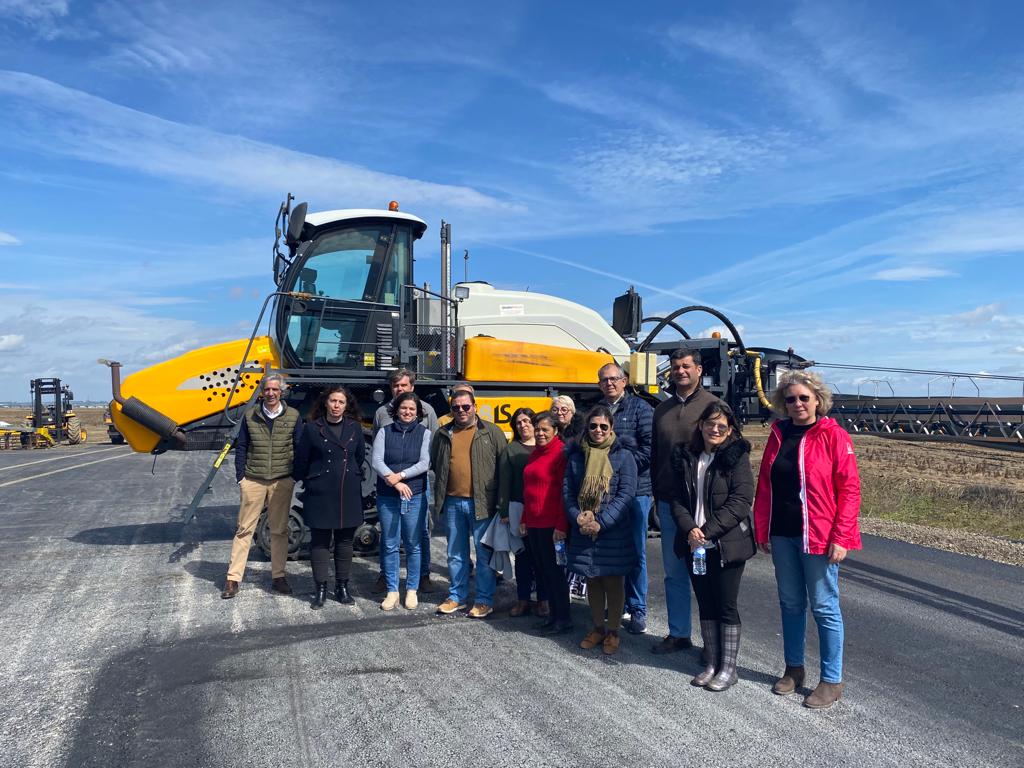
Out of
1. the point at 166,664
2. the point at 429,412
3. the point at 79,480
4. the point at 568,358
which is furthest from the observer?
the point at 79,480

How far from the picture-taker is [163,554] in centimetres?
768

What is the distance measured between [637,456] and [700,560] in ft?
3.12

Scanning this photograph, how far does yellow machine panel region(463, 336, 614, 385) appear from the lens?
25.6 ft

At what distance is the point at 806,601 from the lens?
13.2 ft

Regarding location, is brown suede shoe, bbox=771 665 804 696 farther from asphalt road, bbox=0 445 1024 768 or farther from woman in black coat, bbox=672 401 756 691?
woman in black coat, bbox=672 401 756 691

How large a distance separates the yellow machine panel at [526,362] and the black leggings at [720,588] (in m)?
3.95

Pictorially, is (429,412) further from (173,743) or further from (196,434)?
(173,743)

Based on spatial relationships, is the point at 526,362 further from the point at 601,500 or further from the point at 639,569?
the point at 601,500

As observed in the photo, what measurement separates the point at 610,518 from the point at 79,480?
14.4 m

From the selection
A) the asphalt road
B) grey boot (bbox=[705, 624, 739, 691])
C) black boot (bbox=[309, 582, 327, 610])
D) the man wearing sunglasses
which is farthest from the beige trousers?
grey boot (bbox=[705, 624, 739, 691])

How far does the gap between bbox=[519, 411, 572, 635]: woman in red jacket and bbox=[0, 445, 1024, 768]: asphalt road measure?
28 cm

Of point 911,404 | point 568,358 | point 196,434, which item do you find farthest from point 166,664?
point 911,404

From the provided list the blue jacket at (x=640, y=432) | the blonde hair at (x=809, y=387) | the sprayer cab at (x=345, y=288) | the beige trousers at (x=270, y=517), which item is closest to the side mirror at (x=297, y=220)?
the sprayer cab at (x=345, y=288)

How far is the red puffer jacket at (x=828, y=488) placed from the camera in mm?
3799
